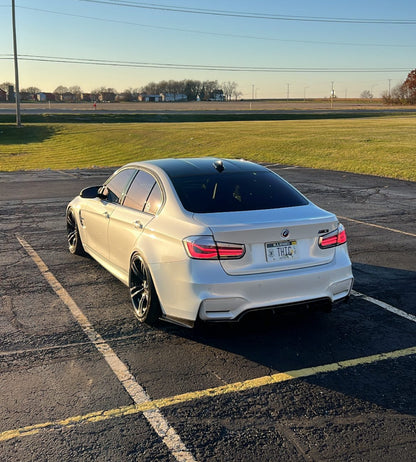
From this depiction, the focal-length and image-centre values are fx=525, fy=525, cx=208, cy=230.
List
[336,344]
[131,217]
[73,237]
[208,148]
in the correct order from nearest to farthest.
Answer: [336,344]
[131,217]
[73,237]
[208,148]

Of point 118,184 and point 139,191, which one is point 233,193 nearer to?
point 139,191

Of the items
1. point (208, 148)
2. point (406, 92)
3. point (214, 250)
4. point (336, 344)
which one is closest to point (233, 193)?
point (214, 250)

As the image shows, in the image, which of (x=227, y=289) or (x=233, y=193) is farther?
(x=233, y=193)

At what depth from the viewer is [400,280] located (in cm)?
640

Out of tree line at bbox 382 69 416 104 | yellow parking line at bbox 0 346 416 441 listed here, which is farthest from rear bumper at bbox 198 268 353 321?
tree line at bbox 382 69 416 104

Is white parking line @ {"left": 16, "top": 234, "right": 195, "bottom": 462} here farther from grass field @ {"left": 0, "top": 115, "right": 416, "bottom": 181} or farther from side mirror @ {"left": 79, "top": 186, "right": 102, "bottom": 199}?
grass field @ {"left": 0, "top": 115, "right": 416, "bottom": 181}

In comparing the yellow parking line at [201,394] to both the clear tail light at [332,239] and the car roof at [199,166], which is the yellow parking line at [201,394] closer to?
the clear tail light at [332,239]

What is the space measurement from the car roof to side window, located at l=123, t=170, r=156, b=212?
0.17m

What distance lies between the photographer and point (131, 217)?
5.32 meters

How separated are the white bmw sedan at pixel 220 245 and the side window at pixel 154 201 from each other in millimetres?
16

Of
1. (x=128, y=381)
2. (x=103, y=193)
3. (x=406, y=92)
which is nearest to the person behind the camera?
(x=128, y=381)

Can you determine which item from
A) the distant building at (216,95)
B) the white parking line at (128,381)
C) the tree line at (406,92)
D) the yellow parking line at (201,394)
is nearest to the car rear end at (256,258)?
the yellow parking line at (201,394)

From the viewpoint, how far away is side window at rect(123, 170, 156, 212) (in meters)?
5.37

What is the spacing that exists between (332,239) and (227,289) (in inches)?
44.7
